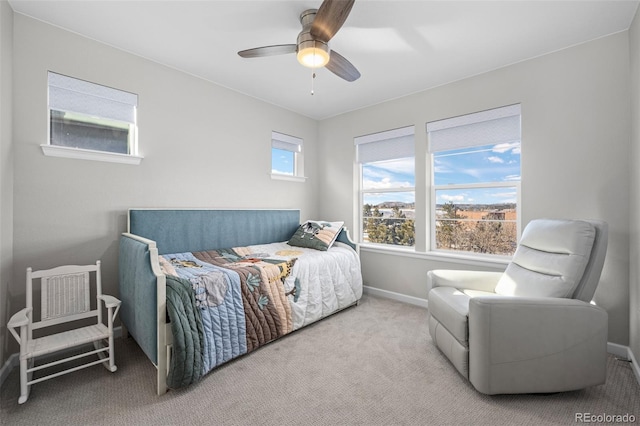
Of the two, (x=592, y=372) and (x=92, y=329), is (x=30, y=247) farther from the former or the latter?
(x=592, y=372)

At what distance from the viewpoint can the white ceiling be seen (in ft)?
6.21

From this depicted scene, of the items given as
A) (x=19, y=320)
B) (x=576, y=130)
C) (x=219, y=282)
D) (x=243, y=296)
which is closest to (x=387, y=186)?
(x=576, y=130)

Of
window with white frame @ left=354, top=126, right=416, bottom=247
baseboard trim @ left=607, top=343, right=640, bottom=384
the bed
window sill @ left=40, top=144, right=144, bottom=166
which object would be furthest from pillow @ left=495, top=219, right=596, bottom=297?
window sill @ left=40, top=144, right=144, bottom=166

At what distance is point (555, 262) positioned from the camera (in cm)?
183

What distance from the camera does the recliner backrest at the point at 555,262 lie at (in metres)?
1.72

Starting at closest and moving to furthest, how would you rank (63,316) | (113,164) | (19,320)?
(19,320) → (63,316) → (113,164)

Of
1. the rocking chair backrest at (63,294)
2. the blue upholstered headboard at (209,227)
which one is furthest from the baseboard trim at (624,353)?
the rocking chair backrest at (63,294)

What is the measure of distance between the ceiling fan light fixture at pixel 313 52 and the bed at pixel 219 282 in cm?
156

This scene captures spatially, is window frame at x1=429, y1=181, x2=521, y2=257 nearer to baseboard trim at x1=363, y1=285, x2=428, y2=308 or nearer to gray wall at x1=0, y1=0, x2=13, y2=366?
baseboard trim at x1=363, y1=285, x2=428, y2=308

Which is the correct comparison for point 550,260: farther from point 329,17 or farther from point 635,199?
point 329,17

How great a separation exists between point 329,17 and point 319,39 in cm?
23

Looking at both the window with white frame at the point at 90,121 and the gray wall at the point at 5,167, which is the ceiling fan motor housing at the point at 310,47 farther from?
the gray wall at the point at 5,167

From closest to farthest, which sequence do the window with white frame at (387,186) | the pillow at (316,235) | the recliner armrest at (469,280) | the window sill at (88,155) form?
1. the window sill at (88,155)
2. the recliner armrest at (469,280)
3. the pillow at (316,235)
4. the window with white frame at (387,186)

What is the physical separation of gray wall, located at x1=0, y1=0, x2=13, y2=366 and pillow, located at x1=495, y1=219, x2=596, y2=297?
10.9 feet
